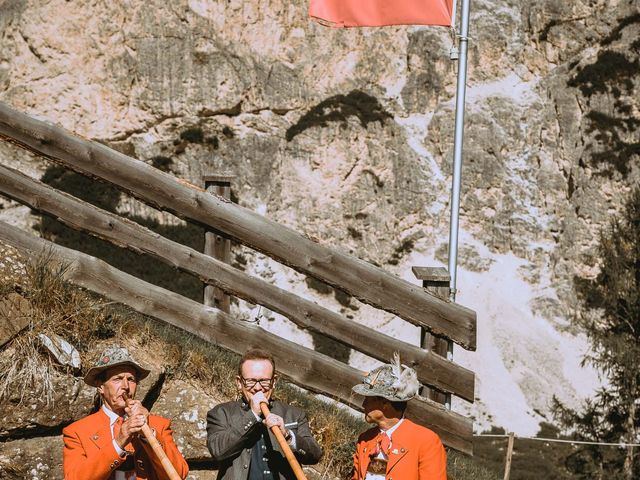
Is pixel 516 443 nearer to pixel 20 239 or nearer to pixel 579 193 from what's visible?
pixel 579 193

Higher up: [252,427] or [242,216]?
[242,216]

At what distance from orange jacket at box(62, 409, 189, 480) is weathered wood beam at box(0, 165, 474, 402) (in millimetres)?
2129

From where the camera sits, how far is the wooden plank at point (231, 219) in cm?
611

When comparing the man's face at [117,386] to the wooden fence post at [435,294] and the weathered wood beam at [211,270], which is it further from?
the wooden fence post at [435,294]

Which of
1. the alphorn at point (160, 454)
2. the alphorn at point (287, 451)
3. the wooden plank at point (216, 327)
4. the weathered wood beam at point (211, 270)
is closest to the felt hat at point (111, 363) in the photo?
the alphorn at point (160, 454)

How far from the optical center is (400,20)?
775 centimetres

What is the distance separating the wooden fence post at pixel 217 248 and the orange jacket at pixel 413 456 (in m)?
2.24

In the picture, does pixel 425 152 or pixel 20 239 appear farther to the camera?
pixel 425 152

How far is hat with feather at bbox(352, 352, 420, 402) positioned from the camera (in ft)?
13.6

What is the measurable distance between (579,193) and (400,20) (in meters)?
14.7

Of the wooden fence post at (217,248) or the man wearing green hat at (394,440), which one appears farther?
the wooden fence post at (217,248)

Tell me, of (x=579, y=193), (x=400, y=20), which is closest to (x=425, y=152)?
(x=579, y=193)

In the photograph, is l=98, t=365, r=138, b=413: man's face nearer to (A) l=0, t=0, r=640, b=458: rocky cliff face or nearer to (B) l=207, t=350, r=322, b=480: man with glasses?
(B) l=207, t=350, r=322, b=480: man with glasses

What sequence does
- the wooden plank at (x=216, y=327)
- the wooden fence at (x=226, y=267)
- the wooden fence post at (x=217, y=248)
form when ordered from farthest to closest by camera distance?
the wooden fence post at (x=217, y=248) < the wooden fence at (x=226, y=267) < the wooden plank at (x=216, y=327)
